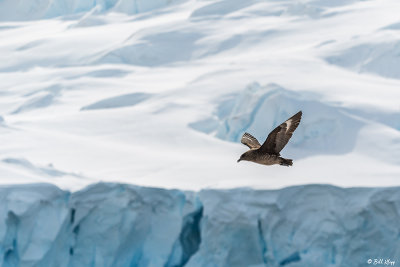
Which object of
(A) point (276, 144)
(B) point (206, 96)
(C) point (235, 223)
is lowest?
(C) point (235, 223)

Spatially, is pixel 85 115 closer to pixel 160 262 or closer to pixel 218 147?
pixel 218 147

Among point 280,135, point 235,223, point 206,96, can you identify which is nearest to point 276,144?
point 280,135

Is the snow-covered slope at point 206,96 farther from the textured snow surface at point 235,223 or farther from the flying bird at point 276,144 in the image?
the flying bird at point 276,144

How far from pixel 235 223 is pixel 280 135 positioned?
3.85 m

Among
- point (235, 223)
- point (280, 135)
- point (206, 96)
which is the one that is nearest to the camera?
point (280, 135)

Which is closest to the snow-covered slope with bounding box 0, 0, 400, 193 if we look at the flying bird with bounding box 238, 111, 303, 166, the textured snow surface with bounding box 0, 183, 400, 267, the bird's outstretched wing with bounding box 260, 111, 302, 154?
the textured snow surface with bounding box 0, 183, 400, 267

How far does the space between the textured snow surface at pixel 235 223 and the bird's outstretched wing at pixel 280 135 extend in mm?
3639

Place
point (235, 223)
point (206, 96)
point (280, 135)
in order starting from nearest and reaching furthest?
point (280, 135)
point (235, 223)
point (206, 96)

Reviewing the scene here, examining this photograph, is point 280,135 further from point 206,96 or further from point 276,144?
point 206,96

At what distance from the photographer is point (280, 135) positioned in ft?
14.3

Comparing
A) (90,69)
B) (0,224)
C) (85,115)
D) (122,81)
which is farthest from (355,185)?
(90,69)

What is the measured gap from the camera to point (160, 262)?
829 cm

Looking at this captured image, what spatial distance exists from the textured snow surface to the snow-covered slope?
0.18 meters

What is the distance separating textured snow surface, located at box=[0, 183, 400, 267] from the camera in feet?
26.1
